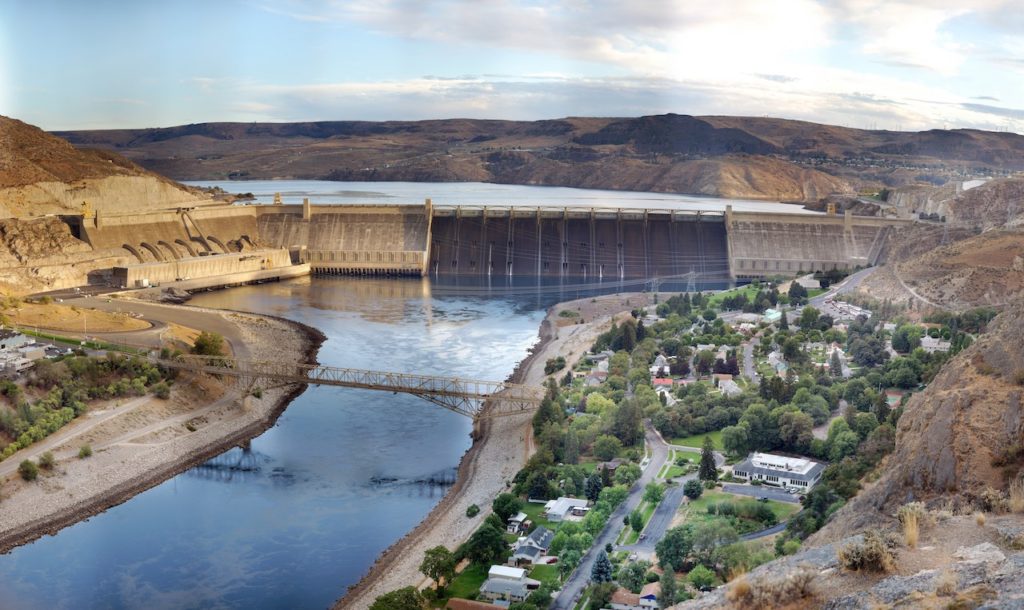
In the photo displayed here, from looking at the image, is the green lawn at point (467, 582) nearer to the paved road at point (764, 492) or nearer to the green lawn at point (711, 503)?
the green lawn at point (711, 503)

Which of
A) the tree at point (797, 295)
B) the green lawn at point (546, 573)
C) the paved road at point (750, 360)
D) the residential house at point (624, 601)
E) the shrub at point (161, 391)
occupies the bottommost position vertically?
the green lawn at point (546, 573)

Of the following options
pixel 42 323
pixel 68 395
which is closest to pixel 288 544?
pixel 68 395

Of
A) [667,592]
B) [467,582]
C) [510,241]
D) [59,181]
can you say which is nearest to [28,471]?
[467,582]

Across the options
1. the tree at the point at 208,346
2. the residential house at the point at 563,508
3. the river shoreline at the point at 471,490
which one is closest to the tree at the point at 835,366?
the river shoreline at the point at 471,490

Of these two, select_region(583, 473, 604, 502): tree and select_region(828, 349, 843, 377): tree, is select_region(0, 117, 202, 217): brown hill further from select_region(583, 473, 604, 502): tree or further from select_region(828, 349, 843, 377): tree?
select_region(828, 349, 843, 377): tree

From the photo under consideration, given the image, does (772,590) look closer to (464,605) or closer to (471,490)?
(464,605)

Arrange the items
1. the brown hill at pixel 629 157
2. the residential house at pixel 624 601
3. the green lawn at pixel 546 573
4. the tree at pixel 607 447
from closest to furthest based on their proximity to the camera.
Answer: the residential house at pixel 624 601 < the green lawn at pixel 546 573 < the tree at pixel 607 447 < the brown hill at pixel 629 157

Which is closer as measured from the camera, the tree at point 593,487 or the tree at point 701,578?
the tree at point 701,578
